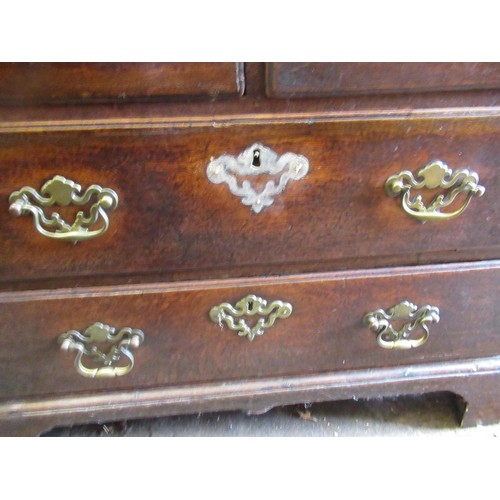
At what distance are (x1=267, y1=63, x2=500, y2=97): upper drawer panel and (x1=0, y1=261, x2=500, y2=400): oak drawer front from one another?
0.26m

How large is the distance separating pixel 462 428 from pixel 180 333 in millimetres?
591

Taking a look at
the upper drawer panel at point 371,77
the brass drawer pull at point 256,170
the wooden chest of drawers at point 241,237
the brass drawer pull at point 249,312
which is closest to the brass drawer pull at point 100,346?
the wooden chest of drawers at point 241,237

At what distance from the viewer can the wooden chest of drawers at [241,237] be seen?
493 millimetres

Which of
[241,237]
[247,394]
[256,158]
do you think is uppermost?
[256,158]

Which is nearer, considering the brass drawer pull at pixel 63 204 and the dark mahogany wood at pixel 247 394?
the brass drawer pull at pixel 63 204

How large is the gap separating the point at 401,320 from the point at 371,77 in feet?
1.24

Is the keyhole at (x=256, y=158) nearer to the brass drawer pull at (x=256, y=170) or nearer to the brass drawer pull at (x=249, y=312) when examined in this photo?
the brass drawer pull at (x=256, y=170)

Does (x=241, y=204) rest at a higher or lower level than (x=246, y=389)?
higher

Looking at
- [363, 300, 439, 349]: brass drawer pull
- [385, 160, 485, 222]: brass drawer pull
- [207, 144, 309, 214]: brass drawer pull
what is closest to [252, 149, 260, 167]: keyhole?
[207, 144, 309, 214]: brass drawer pull

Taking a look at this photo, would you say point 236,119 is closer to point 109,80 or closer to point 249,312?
point 109,80

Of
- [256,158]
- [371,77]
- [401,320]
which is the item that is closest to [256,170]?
[256,158]

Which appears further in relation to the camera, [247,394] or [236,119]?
[247,394]

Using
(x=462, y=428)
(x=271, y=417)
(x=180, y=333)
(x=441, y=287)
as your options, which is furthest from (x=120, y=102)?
(x=462, y=428)

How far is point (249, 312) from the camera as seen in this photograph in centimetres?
65
